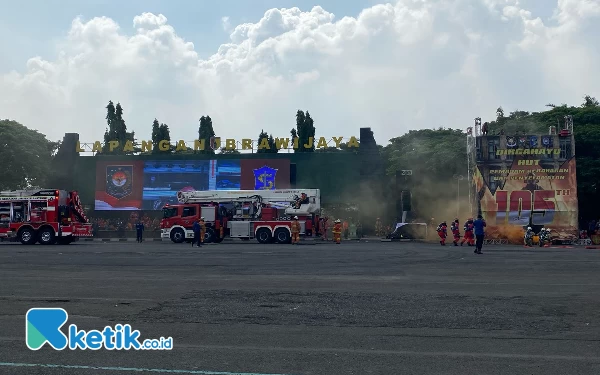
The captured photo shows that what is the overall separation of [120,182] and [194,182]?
6.89 metres

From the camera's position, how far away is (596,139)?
43.8 meters

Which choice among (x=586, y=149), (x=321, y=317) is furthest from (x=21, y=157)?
(x=321, y=317)

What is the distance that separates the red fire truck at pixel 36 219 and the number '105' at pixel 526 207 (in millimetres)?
25471

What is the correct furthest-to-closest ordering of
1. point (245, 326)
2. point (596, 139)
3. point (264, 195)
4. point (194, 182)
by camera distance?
point (194, 182)
point (596, 139)
point (264, 195)
point (245, 326)

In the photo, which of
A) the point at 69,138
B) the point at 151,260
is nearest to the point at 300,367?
the point at 151,260

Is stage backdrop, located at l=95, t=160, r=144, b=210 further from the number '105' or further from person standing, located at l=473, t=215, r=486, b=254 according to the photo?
person standing, located at l=473, t=215, r=486, b=254

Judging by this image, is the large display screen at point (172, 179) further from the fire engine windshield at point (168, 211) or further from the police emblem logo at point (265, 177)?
the fire engine windshield at point (168, 211)

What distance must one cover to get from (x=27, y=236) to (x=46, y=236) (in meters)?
1.11

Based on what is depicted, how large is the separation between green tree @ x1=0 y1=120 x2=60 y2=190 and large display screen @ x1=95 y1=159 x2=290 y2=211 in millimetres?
5690

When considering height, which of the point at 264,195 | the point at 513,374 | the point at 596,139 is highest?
the point at 596,139

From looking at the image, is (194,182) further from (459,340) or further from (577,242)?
(459,340)

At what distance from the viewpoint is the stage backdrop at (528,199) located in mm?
36312

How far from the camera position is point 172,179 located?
5534 centimetres

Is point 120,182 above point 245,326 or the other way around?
above
